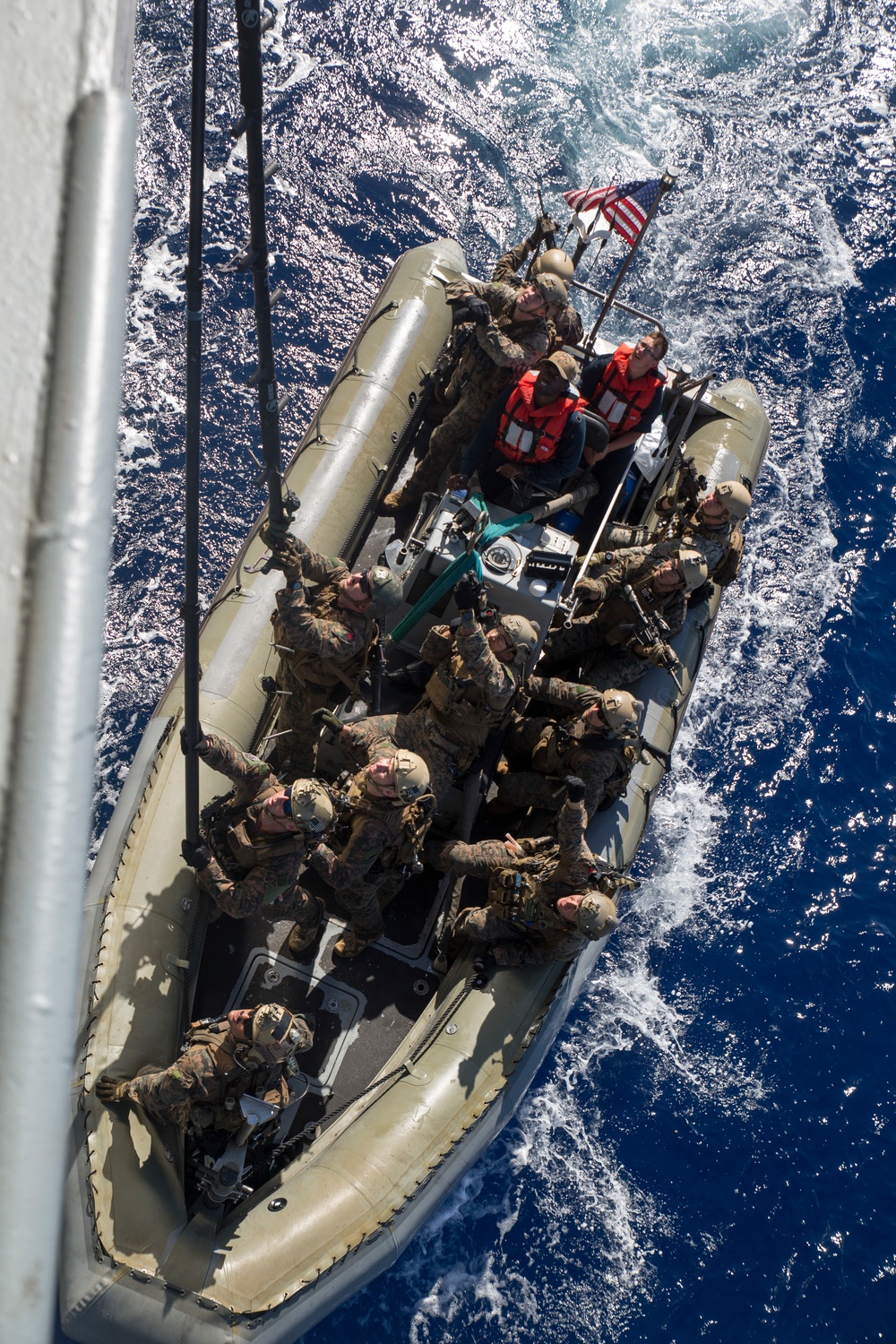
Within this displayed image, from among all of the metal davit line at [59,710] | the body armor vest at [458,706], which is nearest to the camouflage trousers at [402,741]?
the body armor vest at [458,706]

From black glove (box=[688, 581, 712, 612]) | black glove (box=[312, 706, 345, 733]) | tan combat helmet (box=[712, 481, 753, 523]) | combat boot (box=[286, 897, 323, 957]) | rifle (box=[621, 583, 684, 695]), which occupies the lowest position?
combat boot (box=[286, 897, 323, 957])

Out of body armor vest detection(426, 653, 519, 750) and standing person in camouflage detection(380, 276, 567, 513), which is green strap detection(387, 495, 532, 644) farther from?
standing person in camouflage detection(380, 276, 567, 513)

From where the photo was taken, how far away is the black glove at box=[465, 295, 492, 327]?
760cm

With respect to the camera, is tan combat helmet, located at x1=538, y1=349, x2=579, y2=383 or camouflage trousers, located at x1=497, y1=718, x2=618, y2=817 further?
tan combat helmet, located at x1=538, y1=349, x2=579, y2=383

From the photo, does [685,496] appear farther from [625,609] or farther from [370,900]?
[370,900]

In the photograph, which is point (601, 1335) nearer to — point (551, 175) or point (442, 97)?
point (551, 175)

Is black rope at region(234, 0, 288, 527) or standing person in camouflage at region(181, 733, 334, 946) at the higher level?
black rope at region(234, 0, 288, 527)

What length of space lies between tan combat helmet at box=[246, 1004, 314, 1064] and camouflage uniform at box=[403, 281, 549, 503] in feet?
15.1

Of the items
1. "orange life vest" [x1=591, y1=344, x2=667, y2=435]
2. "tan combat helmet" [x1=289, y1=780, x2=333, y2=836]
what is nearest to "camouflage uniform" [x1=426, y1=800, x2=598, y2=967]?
"tan combat helmet" [x1=289, y1=780, x2=333, y2=836]

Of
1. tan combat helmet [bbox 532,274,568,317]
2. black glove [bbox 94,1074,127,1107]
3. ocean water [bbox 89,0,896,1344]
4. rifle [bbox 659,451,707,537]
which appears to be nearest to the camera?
black glove [bbox 94,1074,127,1107]

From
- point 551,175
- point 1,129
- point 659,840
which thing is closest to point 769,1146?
point 659,840

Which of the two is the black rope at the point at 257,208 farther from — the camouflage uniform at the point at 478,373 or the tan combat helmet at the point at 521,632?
the camouflage uniform at the point at 478,373

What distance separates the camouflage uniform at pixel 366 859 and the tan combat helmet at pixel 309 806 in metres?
0.39

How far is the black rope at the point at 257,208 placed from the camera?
4.08 meters
